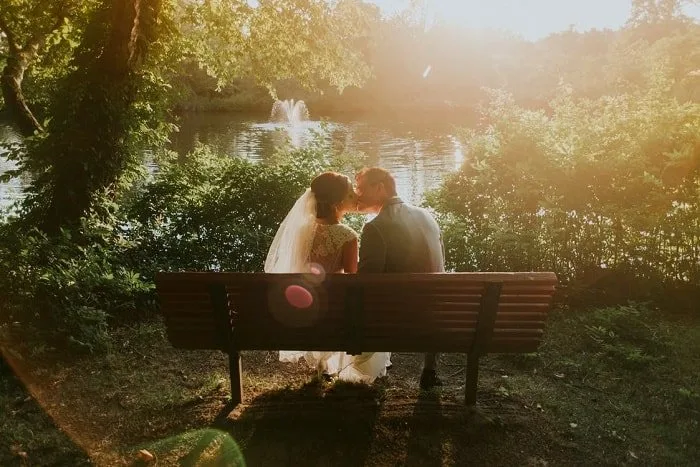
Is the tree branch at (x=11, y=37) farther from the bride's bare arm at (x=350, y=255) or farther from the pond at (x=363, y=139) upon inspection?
the bride's bare arm at (x=350, y=255)

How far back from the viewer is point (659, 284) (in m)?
6.76

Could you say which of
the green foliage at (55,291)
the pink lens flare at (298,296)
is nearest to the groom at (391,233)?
the pink lens flare at (298,296)

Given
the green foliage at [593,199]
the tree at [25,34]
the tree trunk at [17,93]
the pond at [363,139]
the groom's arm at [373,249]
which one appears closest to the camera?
the groom's arm at [373,249]

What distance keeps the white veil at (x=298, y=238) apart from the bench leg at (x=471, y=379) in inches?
58.5

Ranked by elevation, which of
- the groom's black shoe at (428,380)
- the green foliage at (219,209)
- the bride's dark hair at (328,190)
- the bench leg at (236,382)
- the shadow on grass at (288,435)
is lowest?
the groom's black shoe at (428,380)

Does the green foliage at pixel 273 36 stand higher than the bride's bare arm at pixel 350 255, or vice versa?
the green foliage at pixel 273 36

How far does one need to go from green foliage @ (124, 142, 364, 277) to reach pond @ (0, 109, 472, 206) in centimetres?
651

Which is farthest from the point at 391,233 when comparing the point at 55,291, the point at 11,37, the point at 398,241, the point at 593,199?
the point at 11,37

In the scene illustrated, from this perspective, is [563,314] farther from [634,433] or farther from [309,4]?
[309,4]

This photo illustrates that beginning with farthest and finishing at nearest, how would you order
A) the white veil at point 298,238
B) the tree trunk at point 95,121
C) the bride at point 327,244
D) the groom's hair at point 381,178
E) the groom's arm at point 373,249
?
the tree trunk at point 95,121 → the white veil at point 298,238 → the bride at point 327,244 → the groom's hair at point 381,178 → the groom's arm at point 373,249

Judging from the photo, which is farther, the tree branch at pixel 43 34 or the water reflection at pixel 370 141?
the water reflection at pixel 370 141

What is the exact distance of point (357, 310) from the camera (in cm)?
372

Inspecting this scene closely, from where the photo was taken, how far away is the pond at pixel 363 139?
20.0 meters

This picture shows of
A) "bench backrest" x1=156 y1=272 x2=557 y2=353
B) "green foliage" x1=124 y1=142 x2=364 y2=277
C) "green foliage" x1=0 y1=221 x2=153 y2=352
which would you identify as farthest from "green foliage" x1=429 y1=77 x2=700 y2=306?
"green foliage" x1=0 y1=221 x2=153 y2=352
